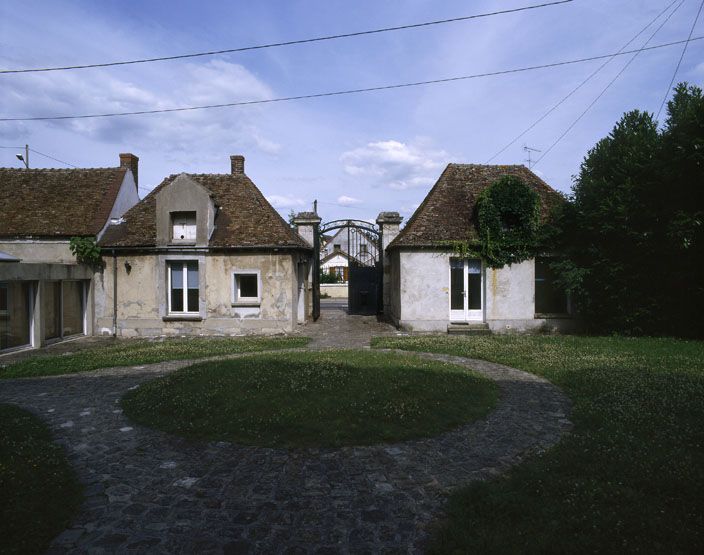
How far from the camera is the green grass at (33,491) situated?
13.9 feet

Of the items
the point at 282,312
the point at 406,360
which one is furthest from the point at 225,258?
the point at 406,360

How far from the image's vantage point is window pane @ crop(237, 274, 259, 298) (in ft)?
61.0

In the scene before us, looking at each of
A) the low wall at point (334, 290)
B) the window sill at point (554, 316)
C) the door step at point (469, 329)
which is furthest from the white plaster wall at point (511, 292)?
the low wall at point (334, 290)

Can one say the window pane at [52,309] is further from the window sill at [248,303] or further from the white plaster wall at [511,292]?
the white plaster wall at [511,292]

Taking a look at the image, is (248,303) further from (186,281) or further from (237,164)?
(237,164)

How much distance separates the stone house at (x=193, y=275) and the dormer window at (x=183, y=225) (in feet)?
0.13

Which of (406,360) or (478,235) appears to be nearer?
(406,360)

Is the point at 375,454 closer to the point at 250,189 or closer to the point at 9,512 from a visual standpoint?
the point at 9,512

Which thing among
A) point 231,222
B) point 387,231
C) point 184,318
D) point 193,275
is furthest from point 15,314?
point 387,231

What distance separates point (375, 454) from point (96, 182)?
20315mm

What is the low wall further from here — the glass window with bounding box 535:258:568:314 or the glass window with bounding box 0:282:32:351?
the glass window with bounding box 0:282:32:351

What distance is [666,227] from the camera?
15289 millimetres

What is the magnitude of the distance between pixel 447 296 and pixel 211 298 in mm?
9747

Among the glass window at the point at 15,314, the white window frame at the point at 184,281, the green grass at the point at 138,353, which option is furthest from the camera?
the white window frame at the point at 184,281
